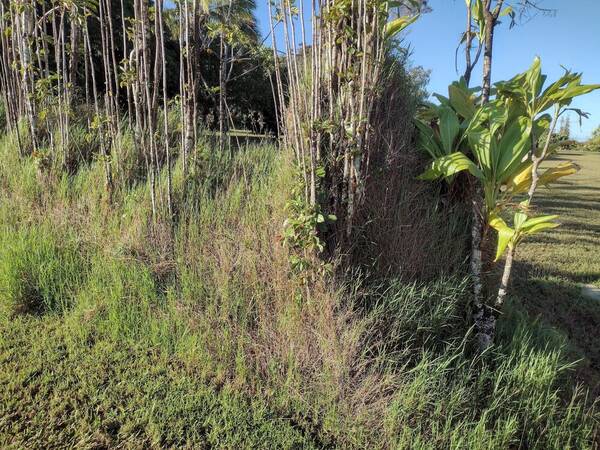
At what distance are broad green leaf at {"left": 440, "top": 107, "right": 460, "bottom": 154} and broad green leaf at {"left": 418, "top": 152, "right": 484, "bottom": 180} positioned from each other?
9.5 inches

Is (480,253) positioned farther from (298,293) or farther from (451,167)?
(298,293)

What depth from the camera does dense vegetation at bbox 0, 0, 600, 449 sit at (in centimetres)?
200

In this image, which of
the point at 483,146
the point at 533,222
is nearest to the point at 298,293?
the point at 533,222

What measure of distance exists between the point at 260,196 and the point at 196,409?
5.53 feet

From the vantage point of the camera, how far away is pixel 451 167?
277 cm

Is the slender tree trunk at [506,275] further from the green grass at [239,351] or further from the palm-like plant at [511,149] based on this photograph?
the green grass at [239,351]

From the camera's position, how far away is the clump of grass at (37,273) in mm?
2729

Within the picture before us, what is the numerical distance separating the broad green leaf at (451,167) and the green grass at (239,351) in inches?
10.7

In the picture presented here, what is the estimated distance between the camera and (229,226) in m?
3.16

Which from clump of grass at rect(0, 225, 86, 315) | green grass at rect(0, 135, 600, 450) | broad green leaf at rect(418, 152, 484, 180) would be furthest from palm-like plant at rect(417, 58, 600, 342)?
clump of grass at rect(0, 225, 86, 315)

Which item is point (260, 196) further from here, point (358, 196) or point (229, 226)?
point (358, 196)

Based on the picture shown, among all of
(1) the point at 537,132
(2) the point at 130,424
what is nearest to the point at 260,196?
(2) the point at 130,424

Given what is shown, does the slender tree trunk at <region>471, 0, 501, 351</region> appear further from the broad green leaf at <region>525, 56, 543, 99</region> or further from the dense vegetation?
the broad green leaf at <region>525, 56, 543, 99</region>

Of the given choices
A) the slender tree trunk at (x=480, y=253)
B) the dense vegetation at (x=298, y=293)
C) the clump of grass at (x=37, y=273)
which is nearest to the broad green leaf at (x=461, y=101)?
the dense vegetation at (x=298, y=293)
